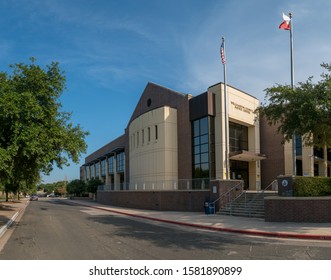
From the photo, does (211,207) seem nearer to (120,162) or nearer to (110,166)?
(120,162)

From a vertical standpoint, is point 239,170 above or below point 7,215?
above

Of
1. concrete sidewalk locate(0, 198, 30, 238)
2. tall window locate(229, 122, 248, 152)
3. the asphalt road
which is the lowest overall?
concrete sidewalk locate(0, 198, 30, 238)

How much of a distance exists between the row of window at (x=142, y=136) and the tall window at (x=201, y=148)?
16.2ft

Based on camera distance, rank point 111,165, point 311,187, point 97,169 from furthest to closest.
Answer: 1. point 97,169
2. point 111,165
3. point 311,187

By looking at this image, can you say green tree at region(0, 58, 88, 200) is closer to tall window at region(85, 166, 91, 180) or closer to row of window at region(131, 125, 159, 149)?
row of window at region(131, 125, 159, 149)

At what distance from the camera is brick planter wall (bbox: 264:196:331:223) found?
17.1m

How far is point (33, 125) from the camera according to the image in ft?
52.0

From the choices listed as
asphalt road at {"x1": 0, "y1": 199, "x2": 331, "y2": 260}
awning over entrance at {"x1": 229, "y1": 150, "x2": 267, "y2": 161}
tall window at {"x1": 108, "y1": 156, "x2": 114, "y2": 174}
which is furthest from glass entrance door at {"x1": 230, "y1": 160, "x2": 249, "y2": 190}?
tall window at {"x1": 108, "y1": 156, "x2": 114, "y2": 174}

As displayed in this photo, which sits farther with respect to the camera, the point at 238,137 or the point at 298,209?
the point at 238,137

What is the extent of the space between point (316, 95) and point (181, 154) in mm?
22535

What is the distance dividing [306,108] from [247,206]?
29.3 feet

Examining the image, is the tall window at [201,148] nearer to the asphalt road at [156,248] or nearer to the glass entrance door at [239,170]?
the glass entrance door at [239,170]

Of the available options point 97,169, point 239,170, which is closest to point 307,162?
point 239,170

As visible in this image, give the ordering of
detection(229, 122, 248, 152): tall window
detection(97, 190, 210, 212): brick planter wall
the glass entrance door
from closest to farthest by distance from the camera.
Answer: detection(97, 190, 210, 212): brick planter wall < the glass entrance door < detection(229, 122, 248, 152): tall window
